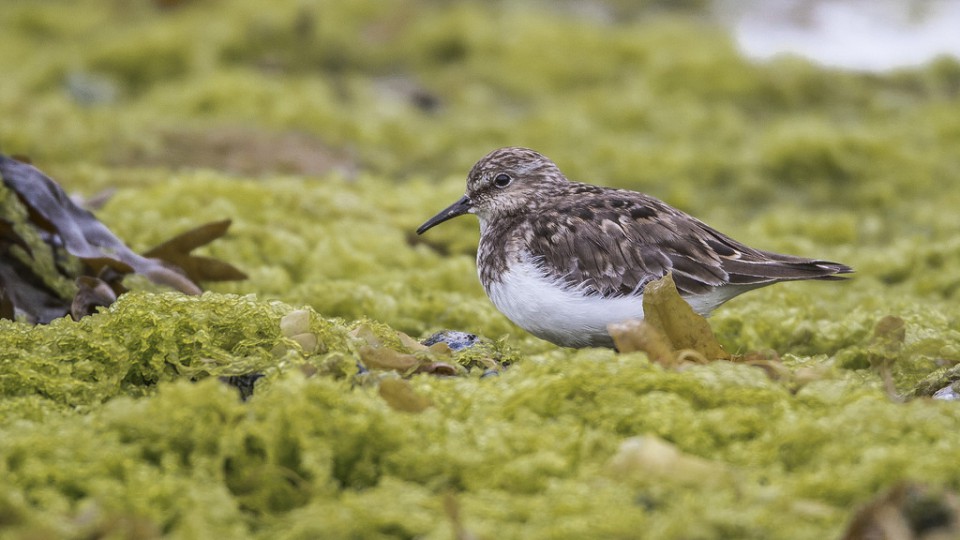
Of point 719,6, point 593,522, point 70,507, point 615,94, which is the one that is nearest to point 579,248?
point 593,522

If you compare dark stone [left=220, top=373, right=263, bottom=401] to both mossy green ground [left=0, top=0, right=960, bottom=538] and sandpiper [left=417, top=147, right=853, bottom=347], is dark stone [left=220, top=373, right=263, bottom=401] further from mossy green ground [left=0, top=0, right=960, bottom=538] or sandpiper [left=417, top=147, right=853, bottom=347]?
sandpiper [left=417, top=147, right=853, bottom=347]

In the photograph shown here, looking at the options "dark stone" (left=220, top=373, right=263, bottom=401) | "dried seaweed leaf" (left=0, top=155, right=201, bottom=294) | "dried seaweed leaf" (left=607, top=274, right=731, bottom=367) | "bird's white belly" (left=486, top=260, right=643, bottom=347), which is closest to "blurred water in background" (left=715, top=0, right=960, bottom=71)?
"bird's white belly" (left=486, top=260, right=643, bottom=347)

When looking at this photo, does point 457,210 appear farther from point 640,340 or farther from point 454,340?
point 640,340

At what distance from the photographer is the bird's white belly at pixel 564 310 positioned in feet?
14.1

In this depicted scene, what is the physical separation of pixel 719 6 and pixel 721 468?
36.5 feet

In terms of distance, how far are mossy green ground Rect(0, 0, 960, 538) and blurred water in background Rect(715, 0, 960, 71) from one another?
0.76 metres

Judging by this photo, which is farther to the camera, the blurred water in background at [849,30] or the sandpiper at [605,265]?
the blurred water in background at [849,30]

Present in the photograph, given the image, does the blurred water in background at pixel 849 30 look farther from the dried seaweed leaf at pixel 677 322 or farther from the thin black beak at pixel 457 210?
the dried seaweed leaf at pixel 677 322

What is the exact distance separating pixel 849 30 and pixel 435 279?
8.51 m

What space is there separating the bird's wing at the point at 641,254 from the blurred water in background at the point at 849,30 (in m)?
6.95

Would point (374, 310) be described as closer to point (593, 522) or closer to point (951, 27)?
point (593, 522)

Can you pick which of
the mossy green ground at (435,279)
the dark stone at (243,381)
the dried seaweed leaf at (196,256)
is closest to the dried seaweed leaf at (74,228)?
the dried seaweed leaf at (196,256)

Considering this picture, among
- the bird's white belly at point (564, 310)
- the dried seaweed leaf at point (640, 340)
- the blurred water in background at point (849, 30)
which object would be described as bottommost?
the bird's white belly at point (564, 310)

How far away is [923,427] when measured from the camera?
291 centimetres
